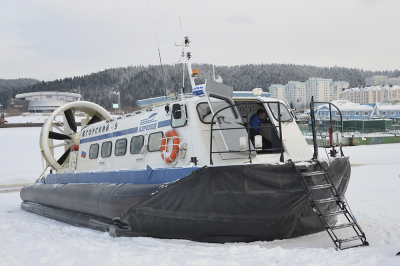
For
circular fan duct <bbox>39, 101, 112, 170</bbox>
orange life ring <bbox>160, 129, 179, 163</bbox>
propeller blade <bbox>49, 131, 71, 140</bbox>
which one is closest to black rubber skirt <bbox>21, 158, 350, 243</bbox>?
orange life ring <bbox>160, 129, 179, 163</bbox>

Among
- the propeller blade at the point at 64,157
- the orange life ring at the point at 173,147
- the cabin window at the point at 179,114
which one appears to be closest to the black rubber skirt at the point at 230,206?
the orange life ring at the point at 173,147

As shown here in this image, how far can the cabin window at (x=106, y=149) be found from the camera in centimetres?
771

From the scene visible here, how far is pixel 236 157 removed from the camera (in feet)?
18.0

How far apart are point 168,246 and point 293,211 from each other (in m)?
1.69

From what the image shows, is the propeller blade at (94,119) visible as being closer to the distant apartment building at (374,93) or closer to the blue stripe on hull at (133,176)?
the blue stripe on hull at (133,176)

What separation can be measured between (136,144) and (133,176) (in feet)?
2.38

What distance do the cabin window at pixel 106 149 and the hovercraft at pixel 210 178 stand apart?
0.02 metres

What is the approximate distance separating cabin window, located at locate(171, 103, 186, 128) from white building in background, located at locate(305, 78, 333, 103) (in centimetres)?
10936

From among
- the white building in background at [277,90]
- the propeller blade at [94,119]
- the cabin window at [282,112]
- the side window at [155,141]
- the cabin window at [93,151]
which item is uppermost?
the white building in background at [277,90]

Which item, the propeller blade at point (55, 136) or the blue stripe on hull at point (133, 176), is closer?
the blue stripe on hull at point (133, 176)

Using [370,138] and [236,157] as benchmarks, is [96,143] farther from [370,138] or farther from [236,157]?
[370,138]

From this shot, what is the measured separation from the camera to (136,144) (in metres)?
6.84

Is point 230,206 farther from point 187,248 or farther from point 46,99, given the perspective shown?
point 46,99

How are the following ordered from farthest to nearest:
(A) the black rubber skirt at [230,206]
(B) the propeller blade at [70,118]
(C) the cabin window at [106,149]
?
(B) the propeller blade at [70,118] → (C) the cabin window at [106,149] → (A) the black rubber skirt at [230,206]
